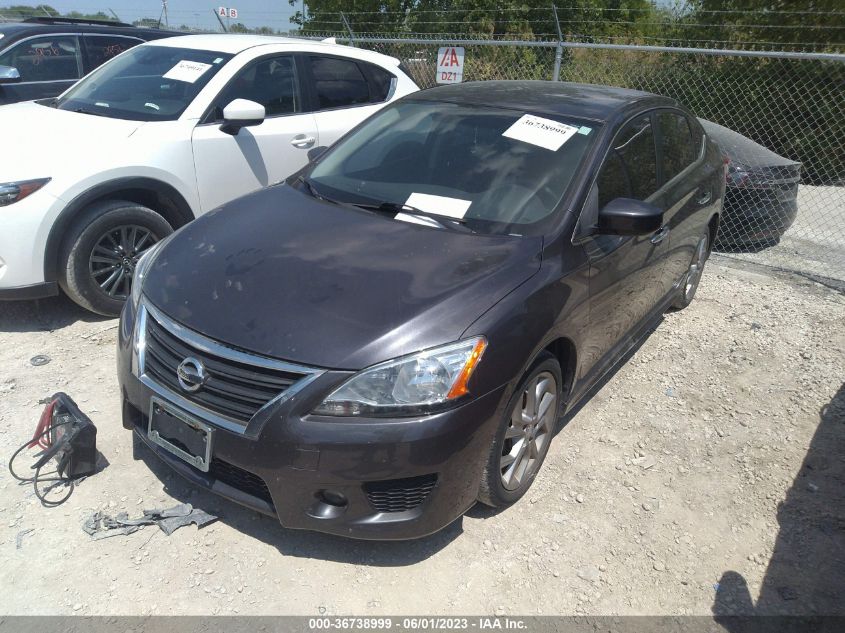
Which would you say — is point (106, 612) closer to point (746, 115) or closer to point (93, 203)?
point (93, 203)

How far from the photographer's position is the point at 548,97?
379cm

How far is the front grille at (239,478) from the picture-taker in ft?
8.16

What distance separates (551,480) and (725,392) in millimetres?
1646

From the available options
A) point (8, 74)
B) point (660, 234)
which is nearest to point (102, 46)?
point (8, 74)

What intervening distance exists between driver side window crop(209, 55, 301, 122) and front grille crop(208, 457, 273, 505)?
3.04m

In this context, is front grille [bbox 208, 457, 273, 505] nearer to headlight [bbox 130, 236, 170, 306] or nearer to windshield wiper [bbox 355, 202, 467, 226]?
headlight [bbox 130, 236, 170, 306]

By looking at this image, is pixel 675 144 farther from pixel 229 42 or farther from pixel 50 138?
pixel 50 138

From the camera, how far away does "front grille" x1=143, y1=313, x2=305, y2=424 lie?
2355mm

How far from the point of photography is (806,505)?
3287 mm

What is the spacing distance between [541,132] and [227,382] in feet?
6.76

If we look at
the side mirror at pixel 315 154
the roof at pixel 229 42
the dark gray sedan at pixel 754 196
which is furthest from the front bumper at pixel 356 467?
the dark gray sedan at pixel 754 196

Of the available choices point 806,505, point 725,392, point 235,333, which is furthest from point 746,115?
point 235,333

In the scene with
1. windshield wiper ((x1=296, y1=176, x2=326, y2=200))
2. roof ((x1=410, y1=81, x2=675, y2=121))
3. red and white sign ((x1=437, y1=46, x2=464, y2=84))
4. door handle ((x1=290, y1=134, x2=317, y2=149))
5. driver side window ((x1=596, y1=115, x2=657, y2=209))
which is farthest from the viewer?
red and white sign ((x1=437, y1=46, x2=464, y2=84))

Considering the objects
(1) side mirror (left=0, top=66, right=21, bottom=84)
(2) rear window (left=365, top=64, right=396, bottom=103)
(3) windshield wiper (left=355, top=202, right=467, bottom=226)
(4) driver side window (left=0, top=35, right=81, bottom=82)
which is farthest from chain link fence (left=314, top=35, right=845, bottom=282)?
(3) windshield wiper (left=355, top=202, right=467, bottom=226)
